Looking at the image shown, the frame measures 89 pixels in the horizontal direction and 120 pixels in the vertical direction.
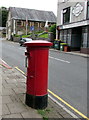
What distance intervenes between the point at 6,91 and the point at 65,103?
1.71 meters

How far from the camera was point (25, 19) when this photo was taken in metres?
56.9

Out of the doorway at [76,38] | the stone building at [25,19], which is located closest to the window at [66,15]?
the doorway at [76,38]

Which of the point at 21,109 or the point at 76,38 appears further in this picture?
the point at 76,38

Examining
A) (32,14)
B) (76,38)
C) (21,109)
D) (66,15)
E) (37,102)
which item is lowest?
(21,109)

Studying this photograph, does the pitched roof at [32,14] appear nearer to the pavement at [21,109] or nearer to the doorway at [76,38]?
the doorway at [76,38]

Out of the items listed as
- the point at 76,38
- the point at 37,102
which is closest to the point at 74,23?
the point at 76,38

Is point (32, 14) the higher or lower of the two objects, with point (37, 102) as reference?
higher

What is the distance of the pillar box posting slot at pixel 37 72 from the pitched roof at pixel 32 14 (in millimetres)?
52870

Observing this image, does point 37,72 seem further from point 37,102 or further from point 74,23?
point 74,23

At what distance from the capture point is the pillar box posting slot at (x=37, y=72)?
3.98m

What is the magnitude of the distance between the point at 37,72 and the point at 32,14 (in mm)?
57993

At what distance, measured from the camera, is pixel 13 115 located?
3.65 metres

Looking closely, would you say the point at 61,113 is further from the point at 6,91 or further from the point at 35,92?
the point at 6,91

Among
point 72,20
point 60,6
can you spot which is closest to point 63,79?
point 72,20
